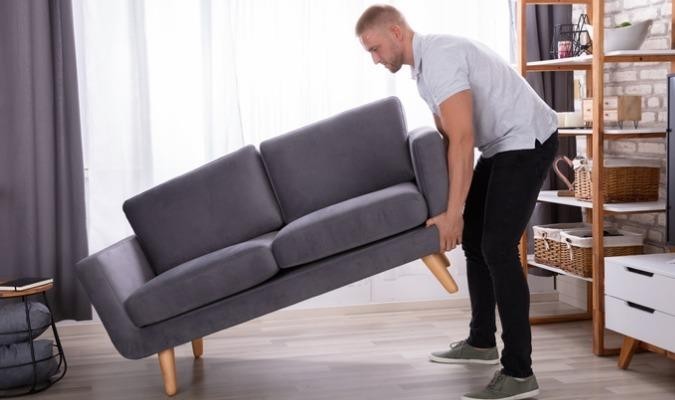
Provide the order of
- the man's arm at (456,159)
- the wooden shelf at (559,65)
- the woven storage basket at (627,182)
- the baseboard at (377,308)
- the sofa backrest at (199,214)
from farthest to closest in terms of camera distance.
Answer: the baseboard at (377,308), the wooden shelf at (559,65), the woven storage basket at (627,182), the sofa backrest at (199,214), the man's arm at (456,159)

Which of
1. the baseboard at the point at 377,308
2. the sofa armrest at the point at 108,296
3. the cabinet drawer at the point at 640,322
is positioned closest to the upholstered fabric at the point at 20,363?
the sofa armrest at the point at 108,296

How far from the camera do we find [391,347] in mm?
3863

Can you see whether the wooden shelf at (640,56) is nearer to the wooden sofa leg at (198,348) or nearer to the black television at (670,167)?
the black television at (670,167)

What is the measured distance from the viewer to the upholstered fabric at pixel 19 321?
338 centimetres

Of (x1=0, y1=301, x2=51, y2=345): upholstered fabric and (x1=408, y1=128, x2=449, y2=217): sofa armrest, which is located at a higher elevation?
(x1=408, y1=128, x2=449, y2=217): sofa armrest

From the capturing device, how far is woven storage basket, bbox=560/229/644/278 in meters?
3.88

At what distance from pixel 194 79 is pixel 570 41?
1.84 meters

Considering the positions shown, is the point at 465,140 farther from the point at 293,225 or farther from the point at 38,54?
the point at 38,54

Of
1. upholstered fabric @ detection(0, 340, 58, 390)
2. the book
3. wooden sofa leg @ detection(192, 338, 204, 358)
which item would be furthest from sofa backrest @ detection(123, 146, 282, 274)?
upholstered fabric @ detection(0, 340, 58, 390)

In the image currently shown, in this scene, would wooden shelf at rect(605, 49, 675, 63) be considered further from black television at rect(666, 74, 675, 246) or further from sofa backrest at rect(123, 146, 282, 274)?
sofa backrest at rect(123, 146, 282, 274)

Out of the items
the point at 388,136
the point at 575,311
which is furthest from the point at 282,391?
the point at 575,311

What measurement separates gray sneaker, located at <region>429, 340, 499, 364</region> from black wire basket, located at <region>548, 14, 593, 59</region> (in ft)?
4.86

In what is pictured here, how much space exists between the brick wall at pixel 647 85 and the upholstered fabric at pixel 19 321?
266cm

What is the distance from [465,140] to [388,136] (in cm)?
81
